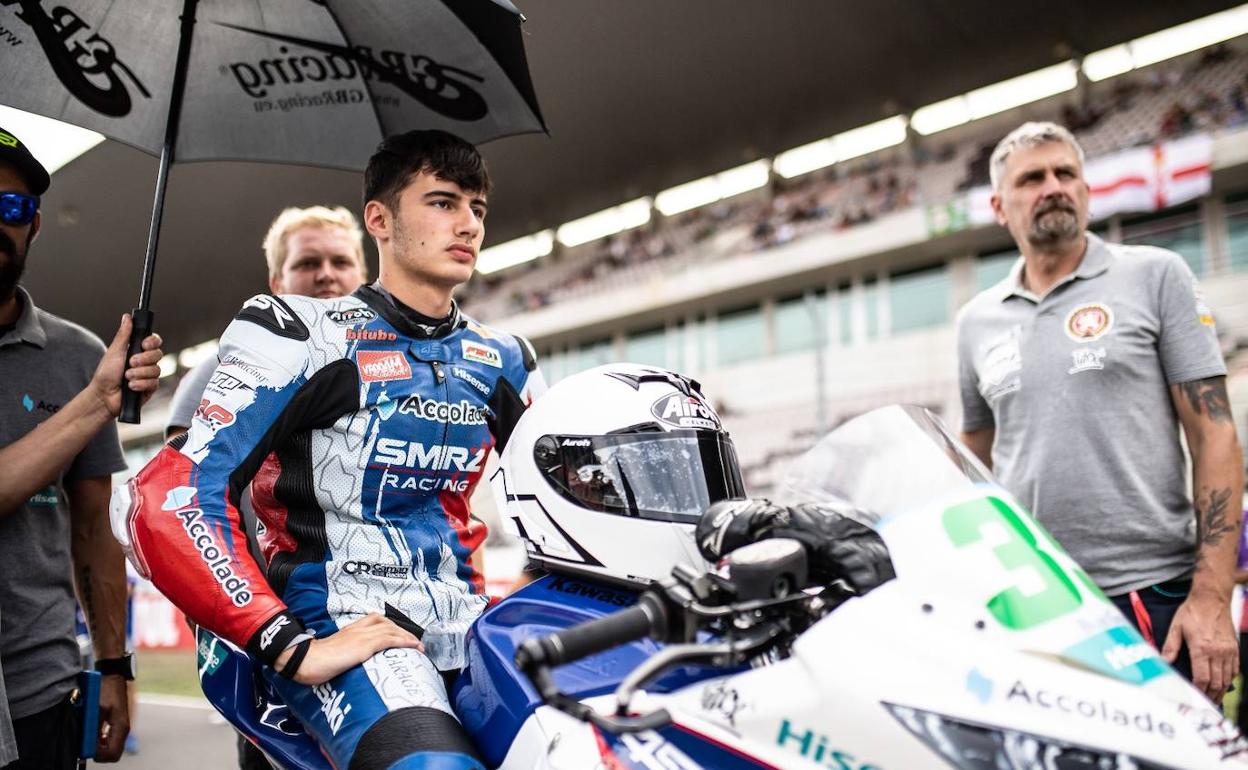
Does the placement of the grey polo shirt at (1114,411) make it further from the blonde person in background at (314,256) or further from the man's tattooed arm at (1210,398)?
the blonde person in background at (314,256)

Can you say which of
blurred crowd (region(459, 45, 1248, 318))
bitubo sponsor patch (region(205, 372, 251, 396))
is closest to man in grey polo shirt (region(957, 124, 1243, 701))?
bitubo sponsor patch (region(205, 372, 251, 396))

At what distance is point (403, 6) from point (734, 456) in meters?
1.68

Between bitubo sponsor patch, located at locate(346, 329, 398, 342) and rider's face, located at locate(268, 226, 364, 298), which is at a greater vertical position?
rider's face, located at locate(268, 226, 364, 298)

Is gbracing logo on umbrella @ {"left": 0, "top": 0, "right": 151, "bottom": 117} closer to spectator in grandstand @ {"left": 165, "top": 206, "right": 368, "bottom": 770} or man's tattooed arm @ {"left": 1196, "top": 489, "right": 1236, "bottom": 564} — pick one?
spectator in grandstand @ {"left": 165, "top": 206, "right": 368, "bottom": 770}

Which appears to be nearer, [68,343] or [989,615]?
[989,615]

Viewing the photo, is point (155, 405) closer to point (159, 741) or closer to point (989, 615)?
point (159, 741)

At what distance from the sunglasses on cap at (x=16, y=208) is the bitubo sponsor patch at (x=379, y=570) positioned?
1290 millimetres

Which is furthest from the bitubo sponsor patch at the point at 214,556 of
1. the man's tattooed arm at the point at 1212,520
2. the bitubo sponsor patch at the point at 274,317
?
the man's tattooed arm at the point at 1212,520

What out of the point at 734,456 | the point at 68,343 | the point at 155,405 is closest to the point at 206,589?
the point at 734,456

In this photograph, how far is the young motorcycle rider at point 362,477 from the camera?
1814mm

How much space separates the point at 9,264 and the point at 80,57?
2.32 feet

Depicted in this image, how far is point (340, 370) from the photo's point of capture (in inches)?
83.2

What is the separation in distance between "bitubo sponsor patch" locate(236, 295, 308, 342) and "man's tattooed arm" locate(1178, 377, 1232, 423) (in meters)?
2.44

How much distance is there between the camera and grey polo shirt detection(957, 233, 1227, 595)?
8.91 feet
